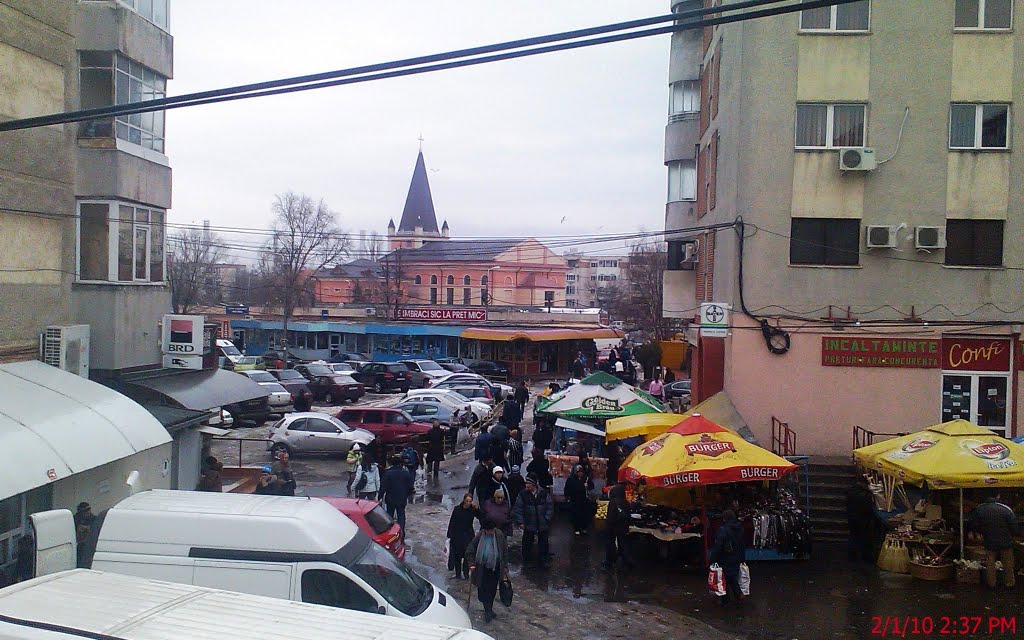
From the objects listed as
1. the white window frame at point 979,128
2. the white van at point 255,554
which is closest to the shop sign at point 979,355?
the white window frame at point 979,128

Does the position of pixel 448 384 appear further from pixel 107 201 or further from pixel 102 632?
pixel 102 632

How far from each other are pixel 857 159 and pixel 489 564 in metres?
11.8

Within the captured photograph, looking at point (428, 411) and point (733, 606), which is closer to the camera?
point (733, 606)

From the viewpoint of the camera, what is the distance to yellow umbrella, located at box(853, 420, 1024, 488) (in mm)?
A: 12344

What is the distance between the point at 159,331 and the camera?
682 inches

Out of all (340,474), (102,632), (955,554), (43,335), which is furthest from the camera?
(340,474)

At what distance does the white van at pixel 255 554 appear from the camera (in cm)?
846

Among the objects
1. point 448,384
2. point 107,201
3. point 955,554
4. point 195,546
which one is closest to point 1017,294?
point 955,554

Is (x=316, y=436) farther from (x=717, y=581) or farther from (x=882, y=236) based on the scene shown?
(x=882, y=236)

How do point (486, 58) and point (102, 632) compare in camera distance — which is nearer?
point (102, 632)

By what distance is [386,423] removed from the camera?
2472 cm

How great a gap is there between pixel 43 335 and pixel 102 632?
1087 centimetres

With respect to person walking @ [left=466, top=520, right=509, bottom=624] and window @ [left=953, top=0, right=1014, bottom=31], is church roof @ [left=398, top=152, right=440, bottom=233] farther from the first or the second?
person walking @ [left=466, top=520, right=509, bottom=624]

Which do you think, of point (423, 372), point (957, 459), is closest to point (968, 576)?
point (957, 459)
